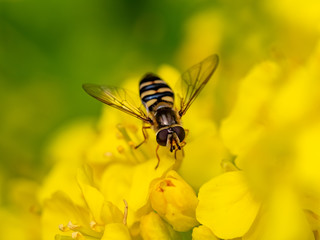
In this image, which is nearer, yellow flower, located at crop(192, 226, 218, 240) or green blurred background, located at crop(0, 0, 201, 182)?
yellow flower, located at crop(192, 226, 218, 240)

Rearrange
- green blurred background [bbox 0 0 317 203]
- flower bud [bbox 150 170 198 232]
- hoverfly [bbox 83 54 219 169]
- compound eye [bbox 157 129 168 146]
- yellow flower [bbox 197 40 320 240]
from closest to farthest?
yellow flower [bbox 197 40 320 240] → flower bud [bbox 150 170 198 232] → compound eye [bbox 157 129 168 146] → hoverfly [bbox 83 54 219 169] → green blurred background [bbox 0 0 317 203]

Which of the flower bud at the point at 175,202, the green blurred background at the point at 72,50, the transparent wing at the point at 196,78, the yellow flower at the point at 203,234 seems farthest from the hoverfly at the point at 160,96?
the green blurred background at the point at 72,50

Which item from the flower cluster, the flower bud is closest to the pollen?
the flower cluster

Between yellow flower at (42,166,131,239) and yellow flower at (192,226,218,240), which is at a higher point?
yellow flower at (42,166,131,239)

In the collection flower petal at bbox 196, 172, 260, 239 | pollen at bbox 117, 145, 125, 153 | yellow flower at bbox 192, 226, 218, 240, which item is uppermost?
pollen at bbox 117, 145, 125, 153

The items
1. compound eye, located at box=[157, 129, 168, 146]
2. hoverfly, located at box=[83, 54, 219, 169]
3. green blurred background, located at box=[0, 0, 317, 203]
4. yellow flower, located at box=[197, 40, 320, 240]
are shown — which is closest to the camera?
yellow flower, located at box=[197, 40, 320, 240]

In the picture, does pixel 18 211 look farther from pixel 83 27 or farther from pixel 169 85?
pixel 83 27

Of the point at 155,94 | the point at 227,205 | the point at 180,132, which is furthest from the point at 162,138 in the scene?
the point at 227,205

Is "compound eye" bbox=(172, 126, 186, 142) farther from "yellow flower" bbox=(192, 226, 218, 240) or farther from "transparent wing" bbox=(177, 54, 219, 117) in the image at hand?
"yellow flower" bbox=(192, 226, 218, 240)

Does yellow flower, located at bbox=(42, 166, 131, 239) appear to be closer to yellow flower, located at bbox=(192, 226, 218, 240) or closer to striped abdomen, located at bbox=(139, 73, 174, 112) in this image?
yellow flower, located at bbox=(192, 226, 218, 240)
